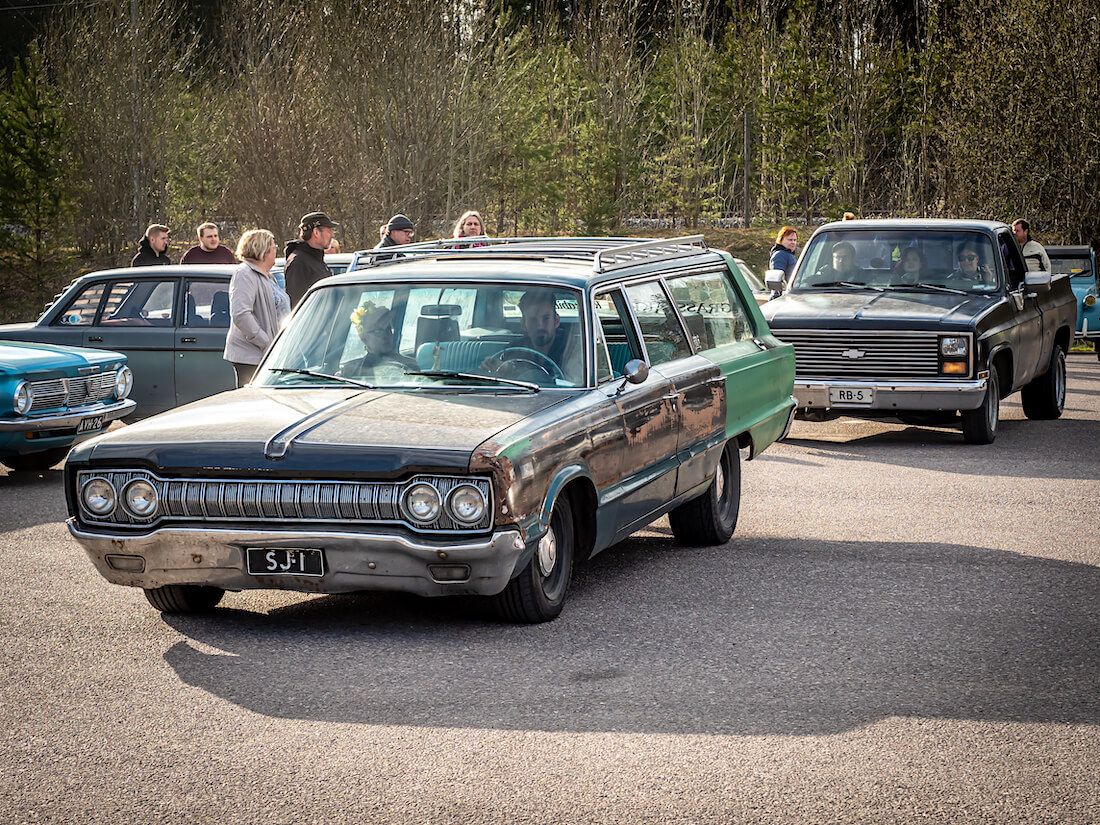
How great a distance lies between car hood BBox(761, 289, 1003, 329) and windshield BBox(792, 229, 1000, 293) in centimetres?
22

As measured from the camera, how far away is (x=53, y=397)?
11539 millimetres

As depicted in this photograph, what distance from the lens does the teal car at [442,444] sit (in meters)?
6.17

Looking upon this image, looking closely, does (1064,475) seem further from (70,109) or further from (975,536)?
(70,109)

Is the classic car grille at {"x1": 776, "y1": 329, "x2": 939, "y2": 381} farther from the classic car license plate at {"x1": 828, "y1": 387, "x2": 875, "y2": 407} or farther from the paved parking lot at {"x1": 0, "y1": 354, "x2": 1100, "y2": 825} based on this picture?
the paved parking lot at {"x1": 0, "y1": 354, "x2": 1100, "y2": 825}

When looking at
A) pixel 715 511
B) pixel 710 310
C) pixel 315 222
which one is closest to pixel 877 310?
pixel 710 310

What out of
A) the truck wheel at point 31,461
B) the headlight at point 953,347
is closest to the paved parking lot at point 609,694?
the truck wheel at point 31,461

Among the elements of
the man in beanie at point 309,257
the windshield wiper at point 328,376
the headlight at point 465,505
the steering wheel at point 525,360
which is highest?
the man in beanie at point 309,257

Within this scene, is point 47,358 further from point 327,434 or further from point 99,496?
point 327,434

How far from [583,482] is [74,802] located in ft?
9.73

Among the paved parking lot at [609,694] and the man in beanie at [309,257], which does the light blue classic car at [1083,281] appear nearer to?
Result: the man in beanie at [309,257]

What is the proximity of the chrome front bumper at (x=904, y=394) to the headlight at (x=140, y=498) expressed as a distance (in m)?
7.67

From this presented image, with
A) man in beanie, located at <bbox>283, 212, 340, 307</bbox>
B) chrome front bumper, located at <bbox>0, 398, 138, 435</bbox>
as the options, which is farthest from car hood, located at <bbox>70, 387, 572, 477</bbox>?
man in beanie, located at <bbox>283, 212, 340, 307</bbox>

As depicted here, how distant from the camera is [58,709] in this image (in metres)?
5.61

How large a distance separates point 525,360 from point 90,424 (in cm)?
563
